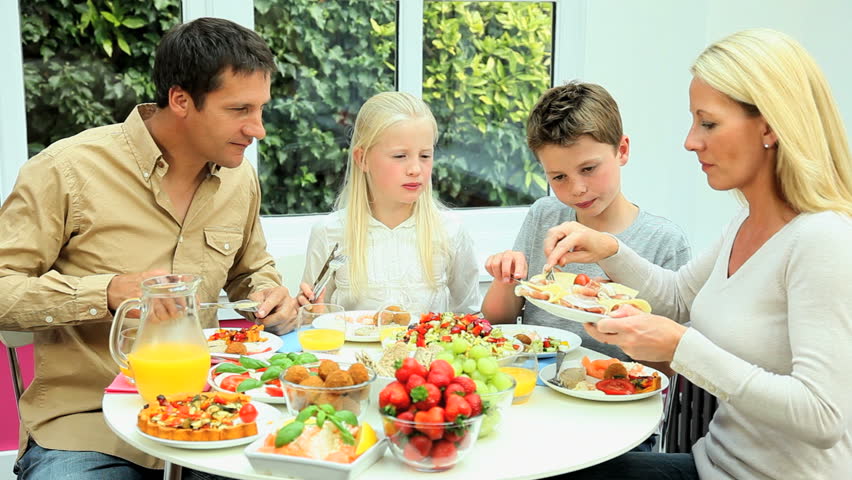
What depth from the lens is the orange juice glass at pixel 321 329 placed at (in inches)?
71.4

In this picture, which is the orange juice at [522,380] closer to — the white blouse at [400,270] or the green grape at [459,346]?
the green grape at [459,346]

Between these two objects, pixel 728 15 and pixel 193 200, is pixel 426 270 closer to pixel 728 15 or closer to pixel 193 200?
pixel 193 200

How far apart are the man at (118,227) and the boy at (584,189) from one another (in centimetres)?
58

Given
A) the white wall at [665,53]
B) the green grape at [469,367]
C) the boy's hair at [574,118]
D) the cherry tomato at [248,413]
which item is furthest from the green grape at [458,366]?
the white wall at [665,53]

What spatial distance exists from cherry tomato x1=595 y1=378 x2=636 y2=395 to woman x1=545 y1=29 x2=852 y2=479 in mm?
87

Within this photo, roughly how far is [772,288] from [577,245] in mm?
545

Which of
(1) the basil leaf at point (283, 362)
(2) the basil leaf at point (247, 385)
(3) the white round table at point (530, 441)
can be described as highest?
(1) the basil leaf at point (283, 362)

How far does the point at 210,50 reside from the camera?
2.08 m

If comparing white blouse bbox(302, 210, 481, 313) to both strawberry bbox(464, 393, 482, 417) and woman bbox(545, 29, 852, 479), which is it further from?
strawberry bbox(464, 393, 482, 417)

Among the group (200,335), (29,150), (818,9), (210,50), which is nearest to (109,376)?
(200,335)

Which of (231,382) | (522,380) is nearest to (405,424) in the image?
(522,380)

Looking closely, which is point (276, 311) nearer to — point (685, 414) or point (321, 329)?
point (321, 329)

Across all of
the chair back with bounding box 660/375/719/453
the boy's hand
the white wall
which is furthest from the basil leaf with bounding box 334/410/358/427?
the white wall

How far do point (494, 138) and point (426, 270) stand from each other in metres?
1.36
